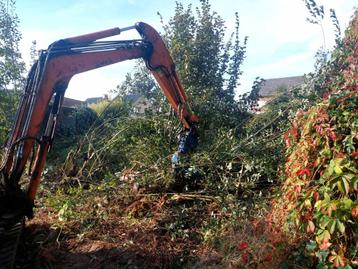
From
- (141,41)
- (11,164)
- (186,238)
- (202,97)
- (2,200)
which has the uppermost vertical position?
(141,41)

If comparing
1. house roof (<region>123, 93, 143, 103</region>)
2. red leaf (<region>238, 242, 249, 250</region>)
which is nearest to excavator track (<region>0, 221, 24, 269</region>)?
red leaf (<region>238, 242, 249, 250</region>)

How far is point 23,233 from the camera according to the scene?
4816 millimetres

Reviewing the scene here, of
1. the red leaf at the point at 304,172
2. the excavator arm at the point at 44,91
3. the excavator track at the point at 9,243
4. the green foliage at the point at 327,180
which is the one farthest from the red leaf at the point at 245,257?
the excavator arm at the point at 44,91

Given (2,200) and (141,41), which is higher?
(141,41)

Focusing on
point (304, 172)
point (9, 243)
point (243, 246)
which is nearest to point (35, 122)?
point (9, 243)

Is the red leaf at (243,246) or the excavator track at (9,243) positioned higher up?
the red leaf at (243,246)

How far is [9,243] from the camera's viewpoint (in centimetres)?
441

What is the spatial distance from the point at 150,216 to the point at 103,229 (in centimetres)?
64

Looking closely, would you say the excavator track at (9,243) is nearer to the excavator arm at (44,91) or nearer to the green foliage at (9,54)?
the excavator arm at (44,91)

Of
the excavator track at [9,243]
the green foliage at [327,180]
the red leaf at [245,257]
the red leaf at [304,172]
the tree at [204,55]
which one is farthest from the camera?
the tree at [204,55]

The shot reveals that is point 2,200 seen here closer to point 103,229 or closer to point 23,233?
point 23,233

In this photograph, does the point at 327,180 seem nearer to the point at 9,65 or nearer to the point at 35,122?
the point at 35,122

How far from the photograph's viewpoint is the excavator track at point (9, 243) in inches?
159

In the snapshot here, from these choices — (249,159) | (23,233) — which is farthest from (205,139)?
(23,233)
